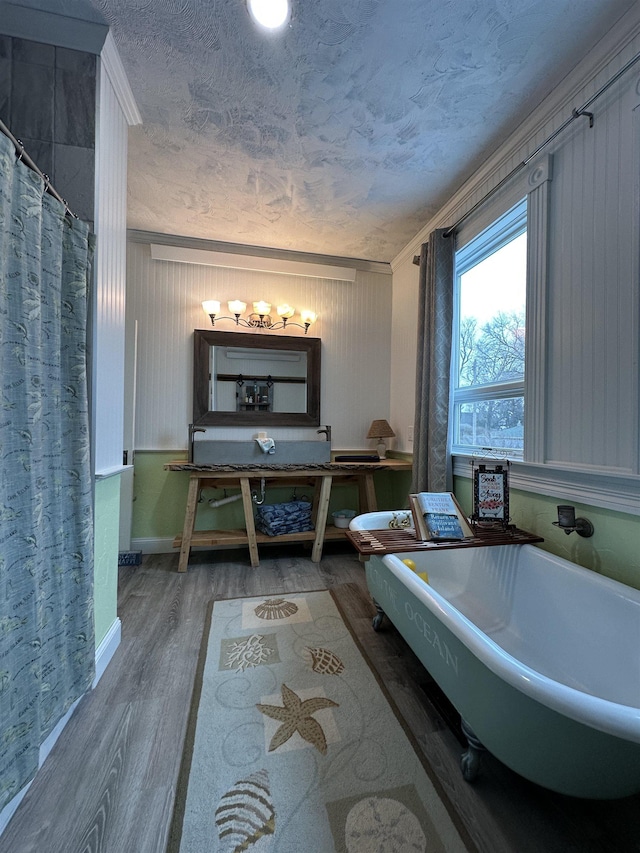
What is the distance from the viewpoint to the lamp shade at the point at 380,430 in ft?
10.0

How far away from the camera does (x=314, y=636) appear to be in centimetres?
172

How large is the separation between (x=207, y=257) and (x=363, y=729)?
10.5ft

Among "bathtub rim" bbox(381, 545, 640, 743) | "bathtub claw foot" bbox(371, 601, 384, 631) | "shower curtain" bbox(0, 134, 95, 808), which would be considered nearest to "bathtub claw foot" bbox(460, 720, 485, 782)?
"bathtub rim" bbox(381, 545, 640, 743)


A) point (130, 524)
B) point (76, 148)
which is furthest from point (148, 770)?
point (76, 148)

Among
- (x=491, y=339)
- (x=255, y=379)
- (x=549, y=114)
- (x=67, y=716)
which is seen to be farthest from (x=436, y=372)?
(x=67, y=716)

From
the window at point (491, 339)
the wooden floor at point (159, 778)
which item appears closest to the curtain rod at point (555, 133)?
the window at point (491, 339)

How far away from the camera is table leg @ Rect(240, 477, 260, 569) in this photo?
2572 mm

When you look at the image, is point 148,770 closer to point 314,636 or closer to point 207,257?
point 314,636

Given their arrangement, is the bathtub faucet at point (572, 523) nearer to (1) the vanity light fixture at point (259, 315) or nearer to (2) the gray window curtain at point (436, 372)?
(2) the gray window curtain at point (436, 372)

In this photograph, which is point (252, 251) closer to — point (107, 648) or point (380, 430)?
point (380, 430)

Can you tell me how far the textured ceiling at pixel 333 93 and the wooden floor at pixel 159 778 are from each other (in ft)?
8.47

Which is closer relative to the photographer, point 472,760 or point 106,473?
point 472,760

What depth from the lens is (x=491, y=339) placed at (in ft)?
7.12

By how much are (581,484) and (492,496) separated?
389mm
